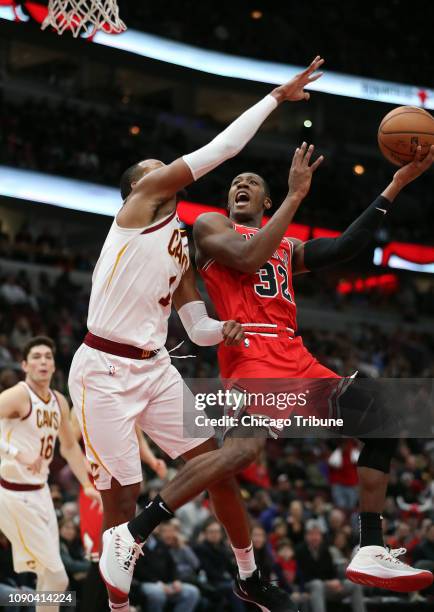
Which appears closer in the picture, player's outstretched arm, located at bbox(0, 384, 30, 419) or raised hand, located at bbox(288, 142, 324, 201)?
raised hand, located at bbox(288, 142, 324, 201)

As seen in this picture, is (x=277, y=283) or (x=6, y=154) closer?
(x=277, y=283)

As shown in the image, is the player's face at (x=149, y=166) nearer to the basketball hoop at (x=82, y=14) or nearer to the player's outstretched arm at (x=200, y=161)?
the player's outstretched arm at (x=200, y=161)

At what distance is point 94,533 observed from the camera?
9344mm

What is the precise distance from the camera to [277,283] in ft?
20.7

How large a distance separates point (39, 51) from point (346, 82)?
10.5 m

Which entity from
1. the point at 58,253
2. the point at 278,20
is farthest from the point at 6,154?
the point at 278,20

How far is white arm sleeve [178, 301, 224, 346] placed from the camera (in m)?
6.04

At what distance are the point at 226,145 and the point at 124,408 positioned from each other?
1612 millimetres

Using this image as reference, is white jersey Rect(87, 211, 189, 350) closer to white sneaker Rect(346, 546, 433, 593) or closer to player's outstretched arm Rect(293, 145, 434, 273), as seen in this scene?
player's outstretched arm Rect(293, 145, 434, 273)

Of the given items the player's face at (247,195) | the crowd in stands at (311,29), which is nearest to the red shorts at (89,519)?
the player's face at (247,195)

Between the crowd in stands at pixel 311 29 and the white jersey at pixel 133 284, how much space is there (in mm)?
21161

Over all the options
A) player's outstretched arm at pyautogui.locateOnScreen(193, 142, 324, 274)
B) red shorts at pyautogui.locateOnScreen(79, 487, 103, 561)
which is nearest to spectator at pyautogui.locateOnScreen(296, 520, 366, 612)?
red shorts at pyautogui.locateOnScreen(79, 487, 103, 561)

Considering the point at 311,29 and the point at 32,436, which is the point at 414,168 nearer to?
the point at 32,436

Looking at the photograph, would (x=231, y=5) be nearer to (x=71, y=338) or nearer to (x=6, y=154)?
(x=6, y=154)
